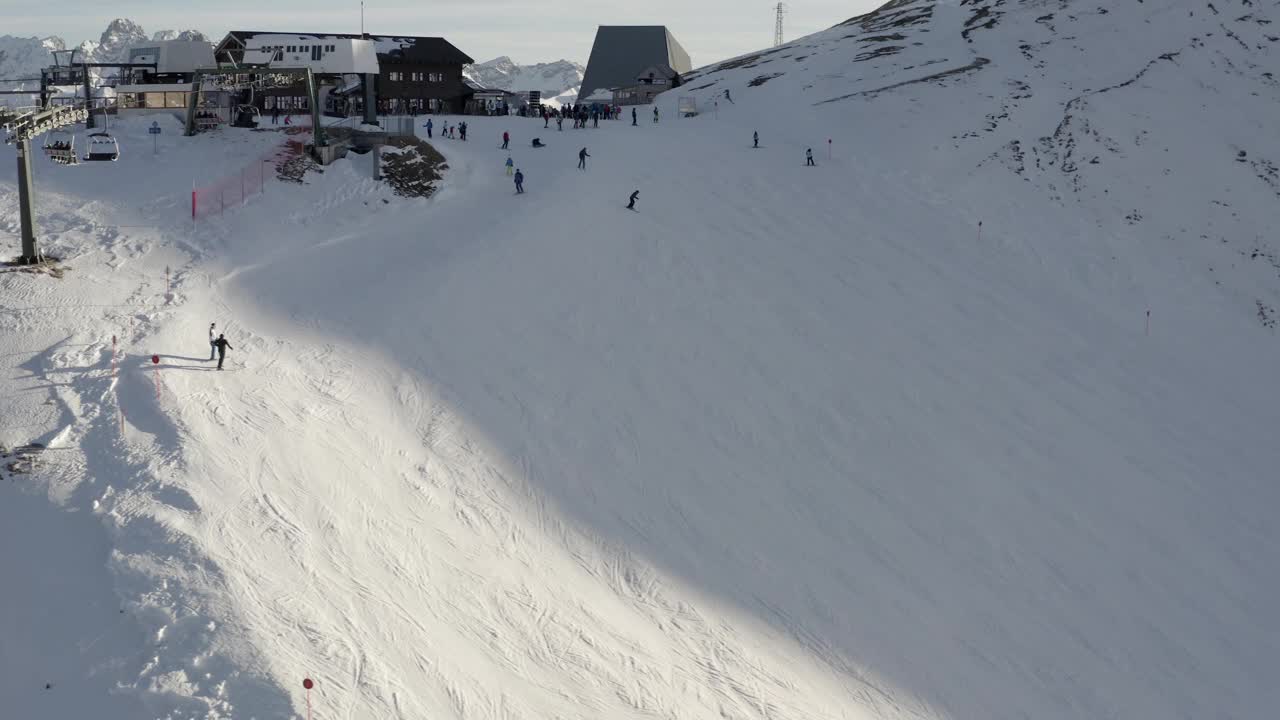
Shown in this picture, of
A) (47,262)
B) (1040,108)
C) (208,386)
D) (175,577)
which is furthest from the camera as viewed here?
(1040,108)

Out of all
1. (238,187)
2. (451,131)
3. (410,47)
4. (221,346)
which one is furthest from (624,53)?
(221,346)

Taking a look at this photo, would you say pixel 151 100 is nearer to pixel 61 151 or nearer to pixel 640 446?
pixel 61 151

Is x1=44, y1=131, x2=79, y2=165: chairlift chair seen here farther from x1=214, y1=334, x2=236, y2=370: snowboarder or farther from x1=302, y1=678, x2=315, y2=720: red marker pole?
x1=302, y1=678, x2=315, y2=720: red marker pole

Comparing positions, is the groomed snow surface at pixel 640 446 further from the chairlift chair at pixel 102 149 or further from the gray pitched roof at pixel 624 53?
the gray pitched roof at pixel 624 53

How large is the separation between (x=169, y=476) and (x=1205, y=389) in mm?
30160

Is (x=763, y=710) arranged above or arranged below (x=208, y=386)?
below

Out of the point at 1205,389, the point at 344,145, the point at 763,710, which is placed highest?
the point at 344,145

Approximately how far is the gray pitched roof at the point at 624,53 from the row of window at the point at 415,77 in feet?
84.6

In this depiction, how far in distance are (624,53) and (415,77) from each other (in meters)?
30.9

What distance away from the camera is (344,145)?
40.1 metres

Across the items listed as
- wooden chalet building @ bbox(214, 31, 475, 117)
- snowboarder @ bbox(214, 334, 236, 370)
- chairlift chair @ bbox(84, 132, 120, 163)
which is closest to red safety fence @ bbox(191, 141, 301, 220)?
chairlift chair @ bbox(84, 132, 120, 163)

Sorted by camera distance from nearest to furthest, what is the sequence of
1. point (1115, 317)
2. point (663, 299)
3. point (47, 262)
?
point (47, 262)
point (663, 299)
point (1115, 317)

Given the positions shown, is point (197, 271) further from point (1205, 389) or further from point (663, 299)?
point (1205, 389)

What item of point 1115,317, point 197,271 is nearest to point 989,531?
point 1115,317
